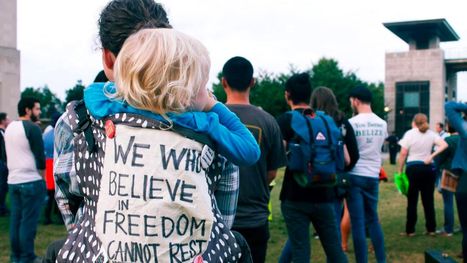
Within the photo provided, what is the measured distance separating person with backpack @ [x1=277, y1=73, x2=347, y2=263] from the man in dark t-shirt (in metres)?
0.65

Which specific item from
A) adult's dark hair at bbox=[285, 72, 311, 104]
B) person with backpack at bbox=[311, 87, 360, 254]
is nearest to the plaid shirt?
adult's dark hair at bbox=[285, 72, 311, 104]

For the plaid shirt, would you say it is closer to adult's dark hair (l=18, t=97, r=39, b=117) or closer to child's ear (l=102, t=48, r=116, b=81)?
child's ear (l=102, t=48, r=116, b=81)

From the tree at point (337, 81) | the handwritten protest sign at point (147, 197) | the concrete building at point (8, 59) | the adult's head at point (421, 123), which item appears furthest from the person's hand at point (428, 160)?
the tree at point (337, 81)

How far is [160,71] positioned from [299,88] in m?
3.39

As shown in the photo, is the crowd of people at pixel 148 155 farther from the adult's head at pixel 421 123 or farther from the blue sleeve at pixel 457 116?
the adult's head at pixel 421 123

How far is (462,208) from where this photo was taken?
5645 mm

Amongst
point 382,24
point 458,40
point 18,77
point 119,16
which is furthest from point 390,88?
point 119,16

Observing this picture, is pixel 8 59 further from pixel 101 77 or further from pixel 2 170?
pixel 101 77

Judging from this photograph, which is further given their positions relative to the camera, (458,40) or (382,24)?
(458,40)

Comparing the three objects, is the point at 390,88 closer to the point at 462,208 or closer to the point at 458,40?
the point at 458,40

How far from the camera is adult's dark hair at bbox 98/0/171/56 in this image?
207cm

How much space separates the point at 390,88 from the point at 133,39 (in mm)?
73572

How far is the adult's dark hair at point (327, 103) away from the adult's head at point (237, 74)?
191cm

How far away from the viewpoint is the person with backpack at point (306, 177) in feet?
16.0
